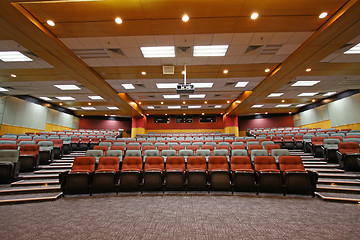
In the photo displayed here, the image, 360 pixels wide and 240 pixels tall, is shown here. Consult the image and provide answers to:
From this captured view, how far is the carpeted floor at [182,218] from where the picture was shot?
1991 millimetres

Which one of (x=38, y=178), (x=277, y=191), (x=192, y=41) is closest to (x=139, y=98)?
(x=192, y=41)

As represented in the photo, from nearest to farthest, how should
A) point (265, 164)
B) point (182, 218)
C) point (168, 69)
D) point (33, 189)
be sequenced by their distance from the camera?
1. point (182, 218)
2. point (33, 189)
3. point (265, 164)
4. point (168, 69)

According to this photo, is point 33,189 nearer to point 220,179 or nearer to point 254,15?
point 220,179

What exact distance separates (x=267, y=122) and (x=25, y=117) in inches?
735

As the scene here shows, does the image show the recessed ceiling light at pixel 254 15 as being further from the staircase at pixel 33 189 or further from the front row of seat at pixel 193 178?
the staircase at pixel 33 189

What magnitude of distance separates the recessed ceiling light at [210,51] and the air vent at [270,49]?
1.23m

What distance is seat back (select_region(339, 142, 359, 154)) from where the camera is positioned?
484 centimetres

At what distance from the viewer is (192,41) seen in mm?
5180

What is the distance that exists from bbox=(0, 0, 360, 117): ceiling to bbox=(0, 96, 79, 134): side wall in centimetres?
177

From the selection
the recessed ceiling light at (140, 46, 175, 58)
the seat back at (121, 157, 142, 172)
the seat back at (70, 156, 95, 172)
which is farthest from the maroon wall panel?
the seat back at (70, 156, 95, 172)

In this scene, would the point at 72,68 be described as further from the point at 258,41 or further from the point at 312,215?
the point at 312,215

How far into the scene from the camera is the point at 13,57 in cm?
607

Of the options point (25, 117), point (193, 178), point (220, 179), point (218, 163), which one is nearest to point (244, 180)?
point (220, 179)

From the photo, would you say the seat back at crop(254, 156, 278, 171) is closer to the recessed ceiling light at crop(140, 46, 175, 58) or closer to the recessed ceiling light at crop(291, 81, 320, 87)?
the recessed ceiling light at crop(140, 46, 175, 58)
